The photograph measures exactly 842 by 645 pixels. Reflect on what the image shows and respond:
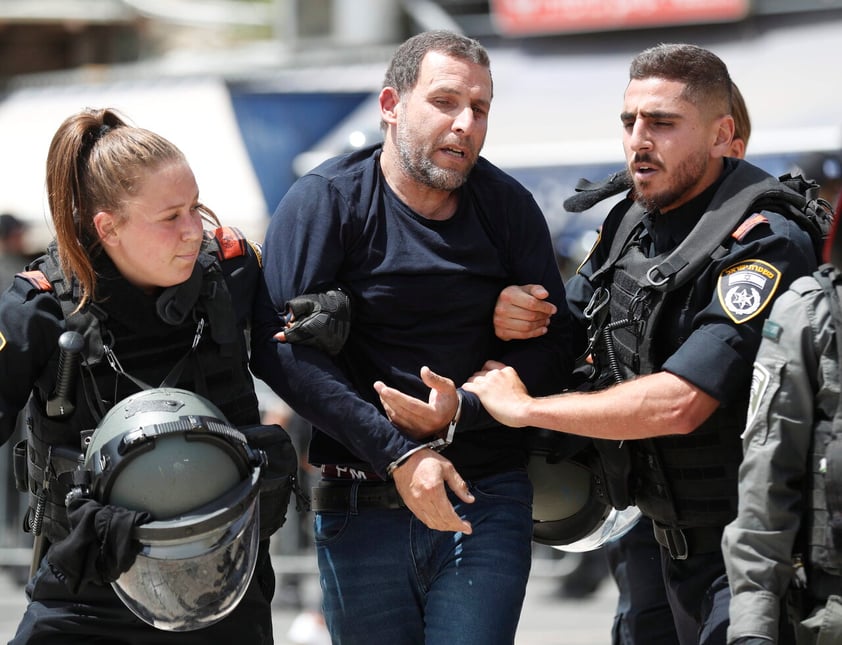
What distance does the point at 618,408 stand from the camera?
11.4 feet

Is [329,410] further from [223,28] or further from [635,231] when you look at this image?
[223,28]

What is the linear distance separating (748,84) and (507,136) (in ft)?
6.84

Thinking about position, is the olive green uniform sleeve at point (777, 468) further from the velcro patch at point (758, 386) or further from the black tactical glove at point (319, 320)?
the black tactical glove at point (319, 320)

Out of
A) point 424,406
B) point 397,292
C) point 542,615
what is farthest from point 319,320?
point 542,615

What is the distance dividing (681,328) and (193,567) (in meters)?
1.41

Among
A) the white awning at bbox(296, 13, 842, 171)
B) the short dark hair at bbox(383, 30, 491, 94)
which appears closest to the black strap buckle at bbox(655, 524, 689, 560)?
the short dark hair at bbox(383, 30, 491, 94)

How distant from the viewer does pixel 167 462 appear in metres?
3.19

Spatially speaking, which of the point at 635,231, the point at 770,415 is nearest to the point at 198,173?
the point at 635,231

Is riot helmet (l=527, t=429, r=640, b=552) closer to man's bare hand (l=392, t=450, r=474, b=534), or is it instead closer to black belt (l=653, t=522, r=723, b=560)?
black belt (l=653, t=522, r=723, b=560)

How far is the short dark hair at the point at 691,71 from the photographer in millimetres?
3721

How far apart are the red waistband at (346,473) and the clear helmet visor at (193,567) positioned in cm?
55

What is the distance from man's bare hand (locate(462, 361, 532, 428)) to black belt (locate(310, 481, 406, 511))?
363 millimetres

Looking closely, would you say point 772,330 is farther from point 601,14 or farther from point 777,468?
point 601,14

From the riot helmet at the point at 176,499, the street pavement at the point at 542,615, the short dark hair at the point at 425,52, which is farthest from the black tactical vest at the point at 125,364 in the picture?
the street pavement at the point at 542,615
